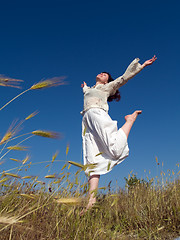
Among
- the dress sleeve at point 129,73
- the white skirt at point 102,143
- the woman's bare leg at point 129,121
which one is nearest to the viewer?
the white skirt at point 102,143

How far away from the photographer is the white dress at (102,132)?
298cm

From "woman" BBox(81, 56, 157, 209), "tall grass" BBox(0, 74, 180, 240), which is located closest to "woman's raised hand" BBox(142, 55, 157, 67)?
"woman" BBox(81, 56, 157, 209)

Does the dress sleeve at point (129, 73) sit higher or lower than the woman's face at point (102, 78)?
lower

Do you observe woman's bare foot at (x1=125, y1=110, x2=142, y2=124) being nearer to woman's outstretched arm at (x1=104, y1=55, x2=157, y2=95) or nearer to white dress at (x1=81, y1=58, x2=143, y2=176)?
white dress at (x1=81, y1=58, x2=143, y2=176)

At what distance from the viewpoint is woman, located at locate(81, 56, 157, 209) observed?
9.75 ft

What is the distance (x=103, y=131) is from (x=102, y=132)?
20 mm

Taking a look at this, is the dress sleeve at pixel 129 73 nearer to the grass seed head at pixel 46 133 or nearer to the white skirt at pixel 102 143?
the white skirt at pixel 102 143

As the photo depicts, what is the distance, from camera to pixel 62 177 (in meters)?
1.82

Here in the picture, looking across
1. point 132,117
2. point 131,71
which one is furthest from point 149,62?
point 132,117

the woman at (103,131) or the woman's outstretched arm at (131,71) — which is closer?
the woman at (103,131)

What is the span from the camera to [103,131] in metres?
3.00

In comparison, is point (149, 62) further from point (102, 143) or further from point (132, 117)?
point (102, 143)

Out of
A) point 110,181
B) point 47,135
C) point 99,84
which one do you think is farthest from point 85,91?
point 47,135

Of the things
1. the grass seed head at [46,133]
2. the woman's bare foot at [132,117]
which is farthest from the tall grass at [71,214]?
the woman's bare foot at [132,117]
